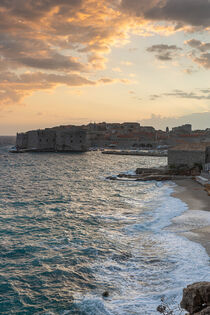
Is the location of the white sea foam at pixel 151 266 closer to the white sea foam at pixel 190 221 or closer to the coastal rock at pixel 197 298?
the white sea foam at pixel 190 221

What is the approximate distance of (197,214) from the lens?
12.5 m

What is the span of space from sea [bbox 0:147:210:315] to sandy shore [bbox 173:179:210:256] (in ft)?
1.33

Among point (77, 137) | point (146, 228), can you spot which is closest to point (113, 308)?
point (146, 228)

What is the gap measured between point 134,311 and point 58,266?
2913 millimetres

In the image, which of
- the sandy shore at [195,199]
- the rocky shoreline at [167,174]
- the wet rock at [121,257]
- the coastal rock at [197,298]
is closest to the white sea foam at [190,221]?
the sandy shore at [195,199]

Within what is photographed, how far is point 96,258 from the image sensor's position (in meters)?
8.46

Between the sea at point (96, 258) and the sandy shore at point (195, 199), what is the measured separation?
40 cm

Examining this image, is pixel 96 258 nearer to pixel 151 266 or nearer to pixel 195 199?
pixel 151 266

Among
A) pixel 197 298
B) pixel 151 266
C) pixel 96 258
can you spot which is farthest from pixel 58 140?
pixel 197 298

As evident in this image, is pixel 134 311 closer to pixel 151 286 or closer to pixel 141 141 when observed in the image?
pixel 151 286

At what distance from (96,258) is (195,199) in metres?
9.27

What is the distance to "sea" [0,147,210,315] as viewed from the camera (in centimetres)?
624

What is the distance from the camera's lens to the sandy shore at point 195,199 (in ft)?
31.0

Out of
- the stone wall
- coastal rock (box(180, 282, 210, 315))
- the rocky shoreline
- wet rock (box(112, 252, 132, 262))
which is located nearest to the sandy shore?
the rocky shoreline
